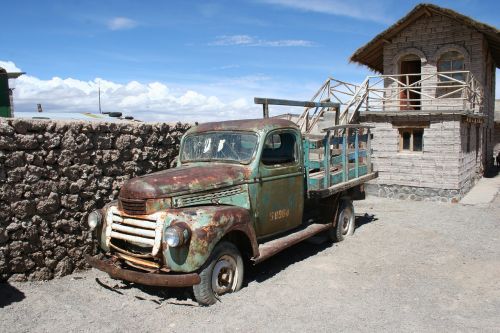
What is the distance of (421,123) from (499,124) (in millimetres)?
17901

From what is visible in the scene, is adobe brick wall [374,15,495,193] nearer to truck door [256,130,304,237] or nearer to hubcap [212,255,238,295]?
truck door [256,130,304,237]

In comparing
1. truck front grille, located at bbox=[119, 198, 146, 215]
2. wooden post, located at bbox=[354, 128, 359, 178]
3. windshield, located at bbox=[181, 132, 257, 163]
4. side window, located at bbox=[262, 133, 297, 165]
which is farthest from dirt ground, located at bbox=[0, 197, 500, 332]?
windshield, located at bbox=[181, 132, 257, 163]

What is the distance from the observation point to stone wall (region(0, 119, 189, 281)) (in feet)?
18.5

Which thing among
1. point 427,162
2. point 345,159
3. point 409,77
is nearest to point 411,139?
point 427,162

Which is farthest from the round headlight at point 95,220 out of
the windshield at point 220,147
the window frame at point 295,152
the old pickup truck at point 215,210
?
the window frame at point 295,152

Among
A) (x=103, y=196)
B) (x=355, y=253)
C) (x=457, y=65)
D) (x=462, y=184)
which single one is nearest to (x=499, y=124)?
(x=457, y=65)

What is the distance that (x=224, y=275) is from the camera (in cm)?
532

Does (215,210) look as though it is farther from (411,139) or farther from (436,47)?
(436,47)

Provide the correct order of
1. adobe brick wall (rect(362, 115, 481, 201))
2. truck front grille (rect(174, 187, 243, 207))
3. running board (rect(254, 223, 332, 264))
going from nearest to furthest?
truck front grille (rect(174, 187, 243, 207))
running board (rect(254, 223, 332, 264))
adobe brick wall (rect(362, 115, 481, 201))

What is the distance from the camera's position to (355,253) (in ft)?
24.3

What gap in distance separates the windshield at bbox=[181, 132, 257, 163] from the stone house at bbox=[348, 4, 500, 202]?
8.04 m

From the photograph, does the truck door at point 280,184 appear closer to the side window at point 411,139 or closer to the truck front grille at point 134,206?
the truck front grille at point 134,206

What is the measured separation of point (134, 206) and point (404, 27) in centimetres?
1411

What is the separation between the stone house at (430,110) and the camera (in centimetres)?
1316
